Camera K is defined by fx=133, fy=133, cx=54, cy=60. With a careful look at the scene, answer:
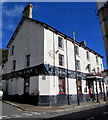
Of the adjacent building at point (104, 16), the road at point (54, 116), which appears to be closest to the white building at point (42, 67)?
the road at point (54, 116)

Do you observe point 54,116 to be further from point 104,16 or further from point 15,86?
point 15,86

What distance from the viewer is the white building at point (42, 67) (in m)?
14.8

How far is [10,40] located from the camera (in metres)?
21.2

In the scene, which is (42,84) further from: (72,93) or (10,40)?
(10,40)

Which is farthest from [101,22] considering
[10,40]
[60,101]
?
[10,40]

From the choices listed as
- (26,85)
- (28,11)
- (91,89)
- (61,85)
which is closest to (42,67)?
(26,85)

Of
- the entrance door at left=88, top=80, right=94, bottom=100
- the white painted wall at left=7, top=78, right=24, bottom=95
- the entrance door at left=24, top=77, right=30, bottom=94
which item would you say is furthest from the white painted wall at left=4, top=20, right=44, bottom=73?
the entrance door at left=88, top=80, right=94, bottom=100

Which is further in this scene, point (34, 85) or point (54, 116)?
point (34, 85)

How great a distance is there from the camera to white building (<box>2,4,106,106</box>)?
584 inches

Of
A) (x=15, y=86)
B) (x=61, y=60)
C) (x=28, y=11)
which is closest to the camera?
(x=61, y=60)

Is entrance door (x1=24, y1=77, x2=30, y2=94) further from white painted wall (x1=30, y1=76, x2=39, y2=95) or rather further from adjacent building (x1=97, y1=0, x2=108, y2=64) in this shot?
adjacent building (x1=97, y1=0, x2=108, y2=64)

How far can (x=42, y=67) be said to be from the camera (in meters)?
14.8

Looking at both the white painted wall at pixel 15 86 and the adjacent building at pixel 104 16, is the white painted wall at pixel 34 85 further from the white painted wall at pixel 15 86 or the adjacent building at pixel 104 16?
the adjacent building at pixel 104 16

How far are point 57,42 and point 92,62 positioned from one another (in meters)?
10.4
